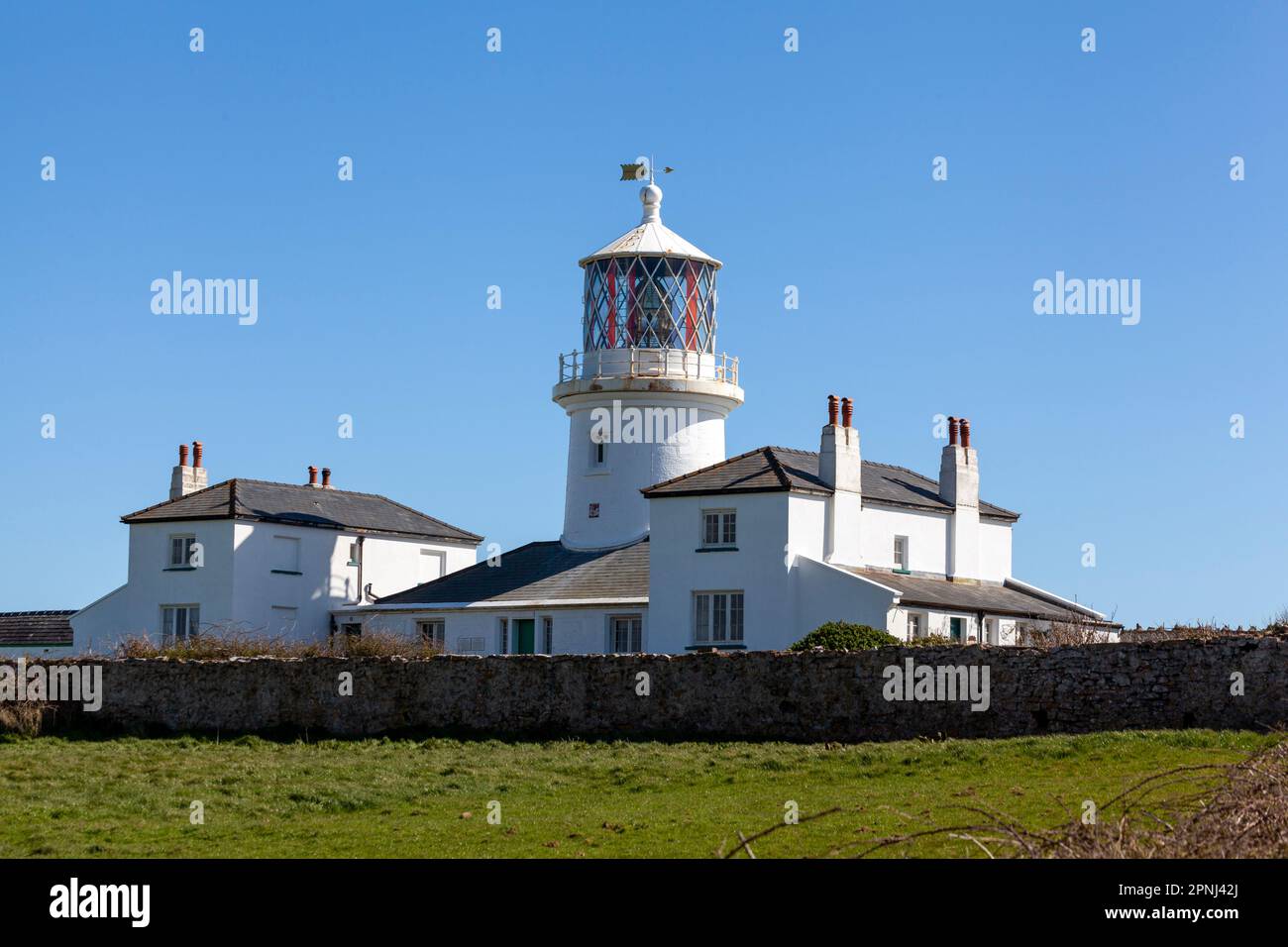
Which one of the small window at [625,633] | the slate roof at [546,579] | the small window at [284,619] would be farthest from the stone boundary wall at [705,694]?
the small window at [284,619]

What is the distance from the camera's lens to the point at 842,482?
129 feet

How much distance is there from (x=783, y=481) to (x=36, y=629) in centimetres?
2663

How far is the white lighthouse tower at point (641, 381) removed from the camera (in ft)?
146

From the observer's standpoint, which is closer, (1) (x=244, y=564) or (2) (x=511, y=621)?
(2) (x=511, y=621)

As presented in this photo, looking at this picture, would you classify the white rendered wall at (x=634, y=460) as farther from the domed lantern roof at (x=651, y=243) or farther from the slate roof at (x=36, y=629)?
the slate roof at (x=36, y=629)

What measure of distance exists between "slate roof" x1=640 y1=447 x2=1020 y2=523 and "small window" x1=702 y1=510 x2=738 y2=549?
53 cm

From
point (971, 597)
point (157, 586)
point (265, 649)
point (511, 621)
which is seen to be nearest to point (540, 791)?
point (265, 649)

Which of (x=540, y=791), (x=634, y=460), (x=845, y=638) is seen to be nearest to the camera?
(x=540, y=791)

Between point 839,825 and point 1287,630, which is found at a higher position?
point 1287,630

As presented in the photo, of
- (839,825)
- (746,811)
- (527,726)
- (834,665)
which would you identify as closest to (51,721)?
(527,726)

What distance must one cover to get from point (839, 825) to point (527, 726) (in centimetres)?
1204

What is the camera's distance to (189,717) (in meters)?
31.4

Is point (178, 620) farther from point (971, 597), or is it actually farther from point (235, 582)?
point (971, 597)
